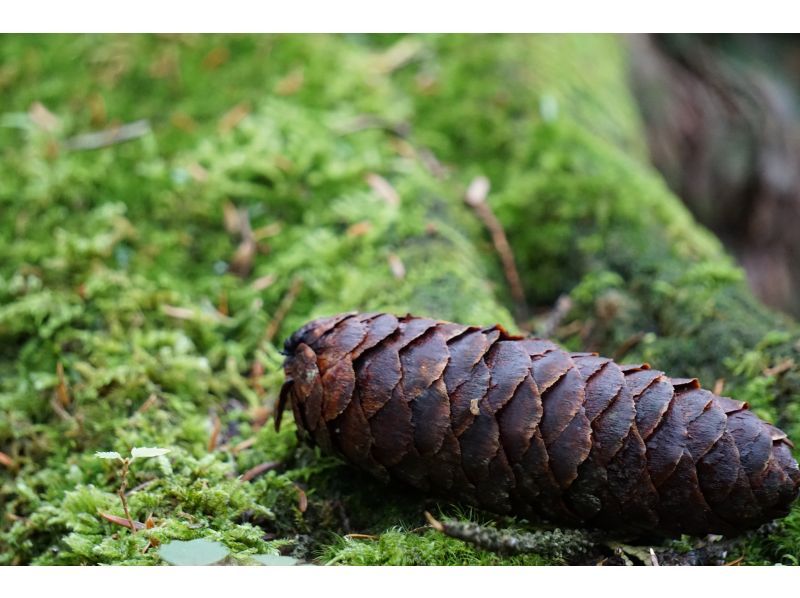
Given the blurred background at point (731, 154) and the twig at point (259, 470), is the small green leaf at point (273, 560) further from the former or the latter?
the blurred background at point (731, 154)

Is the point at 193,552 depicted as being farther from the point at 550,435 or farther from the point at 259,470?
the point at 550,435

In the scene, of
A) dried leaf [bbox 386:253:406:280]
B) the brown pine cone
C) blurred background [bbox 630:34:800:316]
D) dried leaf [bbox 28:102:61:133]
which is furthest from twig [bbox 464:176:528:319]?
blurred background [bbox 630:34:800:316]

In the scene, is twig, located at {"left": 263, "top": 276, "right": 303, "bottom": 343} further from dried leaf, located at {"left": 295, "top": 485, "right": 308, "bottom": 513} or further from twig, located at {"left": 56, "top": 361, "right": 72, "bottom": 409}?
dried leaf, located at {"left": 295, "top": 485, "right": 308, "bottom": 513}

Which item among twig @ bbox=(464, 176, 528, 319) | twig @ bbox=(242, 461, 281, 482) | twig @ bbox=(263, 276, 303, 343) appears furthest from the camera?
twig @ bbox=(464, 176, 528, 319)

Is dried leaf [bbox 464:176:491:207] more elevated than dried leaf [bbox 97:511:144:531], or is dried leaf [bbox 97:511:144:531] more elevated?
dried leaf [bbox 464:176:491:207]

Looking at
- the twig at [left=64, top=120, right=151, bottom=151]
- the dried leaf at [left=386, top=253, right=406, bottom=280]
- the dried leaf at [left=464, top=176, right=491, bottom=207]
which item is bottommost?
the dried leaf at [left=386, top=253, right=406, bottom=280]

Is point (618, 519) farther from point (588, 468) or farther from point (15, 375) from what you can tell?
point (15, 375)

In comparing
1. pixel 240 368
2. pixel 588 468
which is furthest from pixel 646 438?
pixel 240 368

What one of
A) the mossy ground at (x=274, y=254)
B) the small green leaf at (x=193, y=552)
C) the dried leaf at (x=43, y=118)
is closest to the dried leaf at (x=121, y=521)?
the mossy ground at (x=274, y=254)
